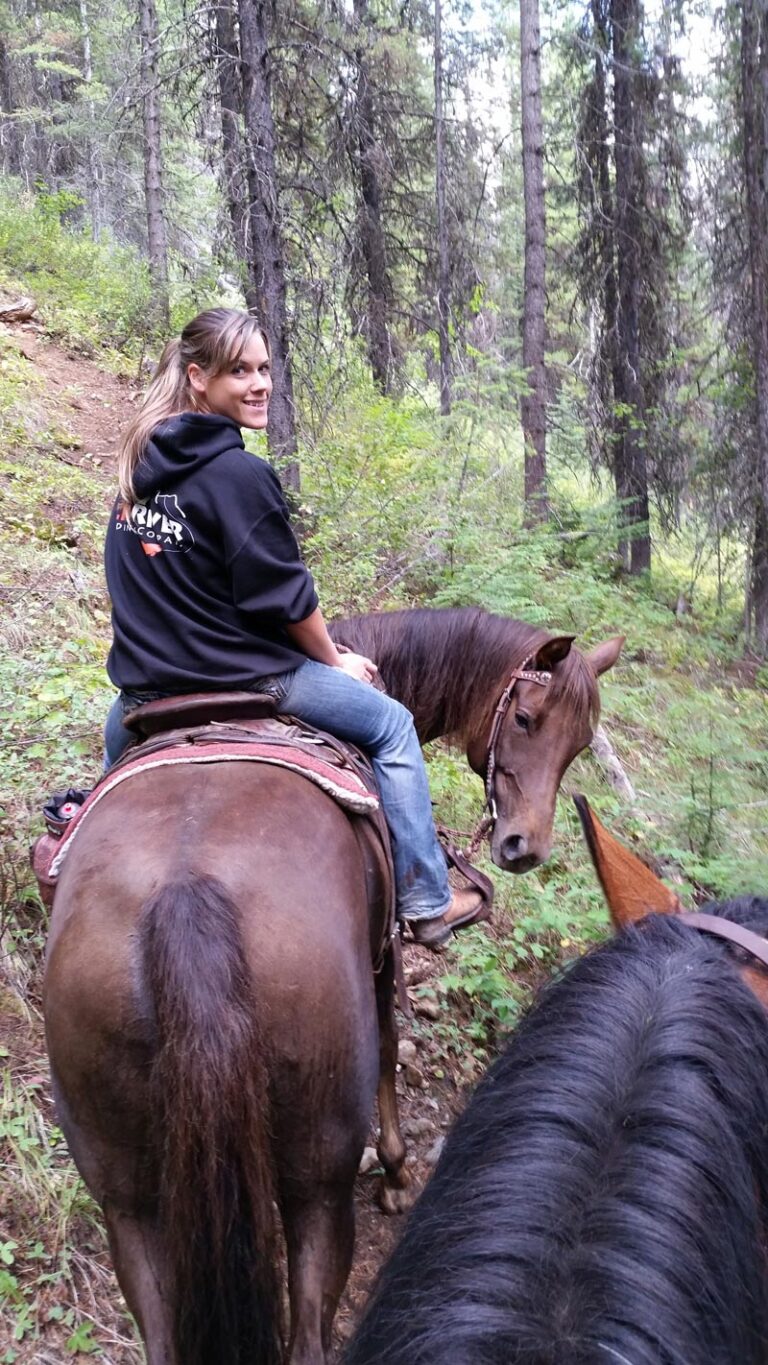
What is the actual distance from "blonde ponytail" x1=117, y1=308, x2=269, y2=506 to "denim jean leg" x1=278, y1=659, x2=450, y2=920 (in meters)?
0.75

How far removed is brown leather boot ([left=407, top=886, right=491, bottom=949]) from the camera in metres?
2.94

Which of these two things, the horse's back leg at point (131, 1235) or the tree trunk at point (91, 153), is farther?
the tree trunk at point (91, 153)

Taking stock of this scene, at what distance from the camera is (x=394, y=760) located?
9.23ft

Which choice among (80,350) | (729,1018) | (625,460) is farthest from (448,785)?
(80,350)

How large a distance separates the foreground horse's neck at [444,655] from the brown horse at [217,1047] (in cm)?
137

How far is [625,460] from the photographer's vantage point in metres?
13.2

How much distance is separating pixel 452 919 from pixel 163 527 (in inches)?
64.4

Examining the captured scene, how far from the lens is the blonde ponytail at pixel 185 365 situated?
248cm

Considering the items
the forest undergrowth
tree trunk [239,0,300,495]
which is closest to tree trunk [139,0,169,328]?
the forest undergrowth

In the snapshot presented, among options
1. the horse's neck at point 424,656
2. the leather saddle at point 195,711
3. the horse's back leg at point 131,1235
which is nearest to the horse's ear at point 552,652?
the horse's neck at point 424,656

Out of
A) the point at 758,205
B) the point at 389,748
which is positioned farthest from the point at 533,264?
the point at 389,748

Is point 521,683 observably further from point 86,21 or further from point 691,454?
point 86,21

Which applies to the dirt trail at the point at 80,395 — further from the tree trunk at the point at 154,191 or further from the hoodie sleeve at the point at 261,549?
the hoodie sleeve at the point at 261,549

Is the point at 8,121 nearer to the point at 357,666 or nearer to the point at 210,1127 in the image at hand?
the point at 357,666
